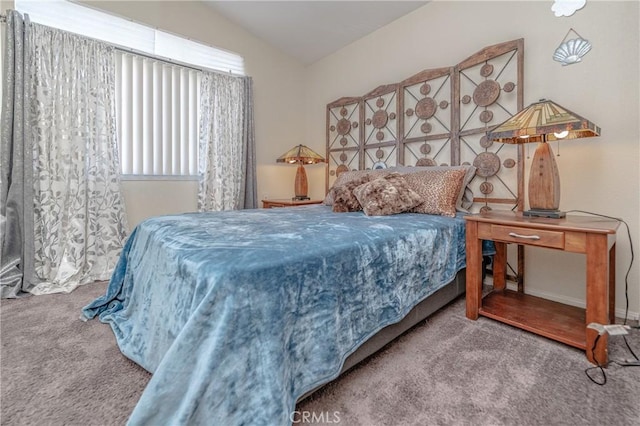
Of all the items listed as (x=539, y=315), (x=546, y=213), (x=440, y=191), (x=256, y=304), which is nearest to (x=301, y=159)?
(x=440, y=191)

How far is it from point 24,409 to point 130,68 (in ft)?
9.35

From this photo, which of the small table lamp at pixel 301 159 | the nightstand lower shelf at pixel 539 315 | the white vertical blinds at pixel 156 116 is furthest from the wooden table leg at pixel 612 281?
the white vertical blinds at pixel 156 116

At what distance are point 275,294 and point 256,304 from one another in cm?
7

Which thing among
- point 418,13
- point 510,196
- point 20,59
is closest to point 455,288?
point 510,196

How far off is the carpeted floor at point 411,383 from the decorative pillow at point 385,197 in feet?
2.68

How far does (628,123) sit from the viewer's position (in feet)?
5.73

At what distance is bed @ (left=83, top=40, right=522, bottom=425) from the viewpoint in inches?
32.1

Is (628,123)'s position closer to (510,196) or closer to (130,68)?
(510,196)

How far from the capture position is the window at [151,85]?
8.43 ft

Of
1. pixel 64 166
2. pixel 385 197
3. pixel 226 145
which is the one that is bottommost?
pixel 385 197

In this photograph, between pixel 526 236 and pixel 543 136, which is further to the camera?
pixel 543 136

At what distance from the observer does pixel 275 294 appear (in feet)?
2.95

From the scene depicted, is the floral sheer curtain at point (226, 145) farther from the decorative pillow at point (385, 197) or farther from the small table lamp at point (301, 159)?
the decorative pillow at point (385, 197)

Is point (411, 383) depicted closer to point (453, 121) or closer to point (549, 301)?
point (549, 301)
